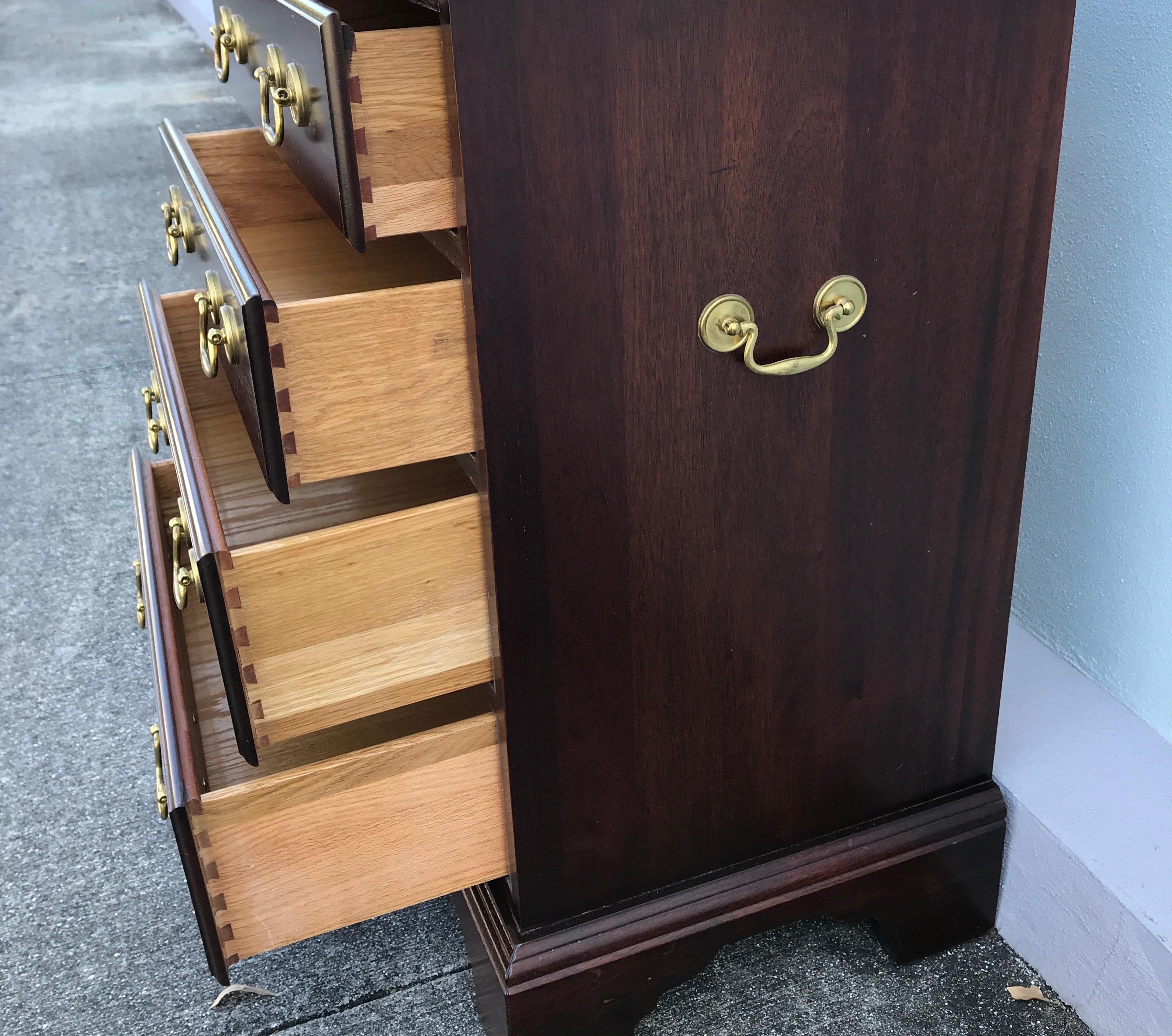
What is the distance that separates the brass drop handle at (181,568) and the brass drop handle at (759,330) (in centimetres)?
38

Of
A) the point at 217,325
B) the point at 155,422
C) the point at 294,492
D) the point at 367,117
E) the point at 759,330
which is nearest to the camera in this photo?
the point at 367,117

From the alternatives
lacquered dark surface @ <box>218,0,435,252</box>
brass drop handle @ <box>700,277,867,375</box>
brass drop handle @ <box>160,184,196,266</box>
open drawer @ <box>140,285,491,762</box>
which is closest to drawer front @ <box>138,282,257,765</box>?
open drawer @ <box>140,285,491,762</box>

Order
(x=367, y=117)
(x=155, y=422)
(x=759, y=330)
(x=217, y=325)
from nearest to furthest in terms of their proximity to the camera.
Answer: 1. (x=367, y=117)
2. (x=759, y=330)
3. (x=217, y=325)
4. (x=155, y=422)

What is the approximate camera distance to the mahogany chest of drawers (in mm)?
699

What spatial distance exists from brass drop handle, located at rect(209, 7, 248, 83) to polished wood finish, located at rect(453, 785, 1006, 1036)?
0.72 meters

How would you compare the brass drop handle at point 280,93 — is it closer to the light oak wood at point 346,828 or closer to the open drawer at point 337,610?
the open drawer at point 337,610

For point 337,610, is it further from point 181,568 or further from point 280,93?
point 280,93

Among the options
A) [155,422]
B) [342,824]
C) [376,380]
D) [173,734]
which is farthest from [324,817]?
[155,422]

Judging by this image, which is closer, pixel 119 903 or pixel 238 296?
pixel 238 296

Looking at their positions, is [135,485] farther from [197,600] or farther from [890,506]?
[890,506]

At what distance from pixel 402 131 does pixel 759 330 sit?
0.89 ft

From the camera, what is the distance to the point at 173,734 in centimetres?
84

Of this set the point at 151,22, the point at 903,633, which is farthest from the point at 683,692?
the point at 151,22

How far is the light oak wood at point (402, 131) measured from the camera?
2.12ft
